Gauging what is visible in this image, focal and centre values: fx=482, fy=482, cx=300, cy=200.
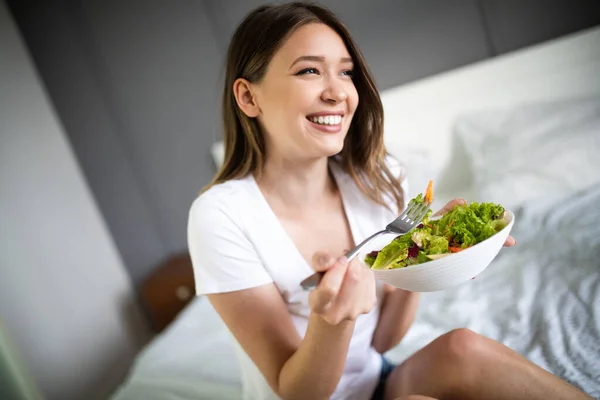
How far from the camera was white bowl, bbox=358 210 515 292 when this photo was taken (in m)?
0.60

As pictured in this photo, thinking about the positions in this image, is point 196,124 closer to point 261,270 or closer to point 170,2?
point 170,2

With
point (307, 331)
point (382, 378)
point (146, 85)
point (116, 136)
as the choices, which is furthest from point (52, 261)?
point (307, 331)

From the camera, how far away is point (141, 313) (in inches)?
97.3

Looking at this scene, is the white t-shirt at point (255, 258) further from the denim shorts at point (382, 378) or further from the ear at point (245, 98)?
the ear at point (245, 98)

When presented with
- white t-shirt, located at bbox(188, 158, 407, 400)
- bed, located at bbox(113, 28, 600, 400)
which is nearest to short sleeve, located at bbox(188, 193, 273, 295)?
white t-shirt, located at bbox(188, 158, 407, 400)

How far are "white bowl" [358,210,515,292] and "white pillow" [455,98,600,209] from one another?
97 centimetres

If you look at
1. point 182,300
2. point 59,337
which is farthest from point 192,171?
point 59,337

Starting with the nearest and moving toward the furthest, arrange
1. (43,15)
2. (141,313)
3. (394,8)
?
(394,8) < (43,15) < (141,313)

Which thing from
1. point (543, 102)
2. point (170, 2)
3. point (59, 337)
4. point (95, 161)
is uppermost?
point (170, 2)

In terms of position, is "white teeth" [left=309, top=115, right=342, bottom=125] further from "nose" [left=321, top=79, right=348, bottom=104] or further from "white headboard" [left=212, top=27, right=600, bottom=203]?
"white headboard" [left=212, top=27, right=600, bottom=203]

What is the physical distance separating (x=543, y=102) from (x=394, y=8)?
0.64 meters

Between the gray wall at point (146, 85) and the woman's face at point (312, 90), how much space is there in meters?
1.08

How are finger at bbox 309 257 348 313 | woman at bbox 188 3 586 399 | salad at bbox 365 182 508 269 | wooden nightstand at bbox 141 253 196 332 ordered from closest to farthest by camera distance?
finger at bbox 309 257 348 313 < salad at bbox 365 182 508 269 < woman at bbox 188 3 586 399 < wooden nightstand at bbox 141 253 196 332

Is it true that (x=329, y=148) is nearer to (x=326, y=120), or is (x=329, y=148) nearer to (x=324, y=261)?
(x=326, y=120)
